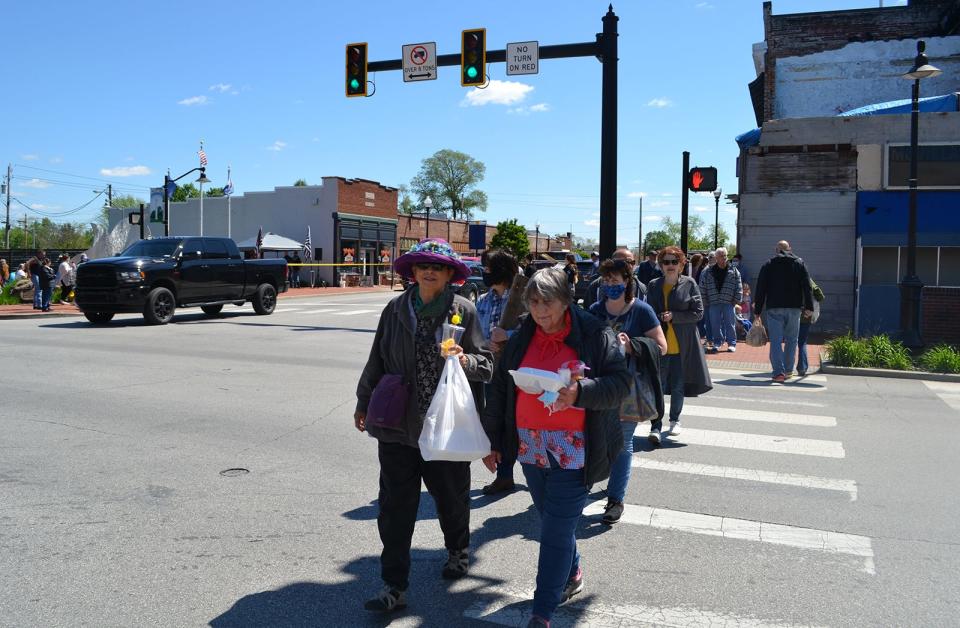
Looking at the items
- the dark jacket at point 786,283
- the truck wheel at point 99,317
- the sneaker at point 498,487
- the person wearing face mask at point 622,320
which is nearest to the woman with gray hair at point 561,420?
the person wearing face mask at point 622,320

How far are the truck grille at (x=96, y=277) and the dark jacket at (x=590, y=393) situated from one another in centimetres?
1586

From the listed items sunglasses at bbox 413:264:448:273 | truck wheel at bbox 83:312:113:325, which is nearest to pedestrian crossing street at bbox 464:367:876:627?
sunglasses at bbox 413:264:448:273

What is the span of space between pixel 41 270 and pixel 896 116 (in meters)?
22.2

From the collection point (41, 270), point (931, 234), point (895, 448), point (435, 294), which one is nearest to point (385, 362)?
point (435, 294)

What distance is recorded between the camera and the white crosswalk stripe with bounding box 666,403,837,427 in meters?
8.53

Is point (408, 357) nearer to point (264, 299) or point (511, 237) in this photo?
point (264, 299)

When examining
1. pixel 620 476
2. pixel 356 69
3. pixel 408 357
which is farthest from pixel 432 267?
pixel 356 69

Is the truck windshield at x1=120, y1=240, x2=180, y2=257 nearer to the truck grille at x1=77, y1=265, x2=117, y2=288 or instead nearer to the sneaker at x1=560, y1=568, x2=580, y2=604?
the truck grille at x1=77, y1=265, x2=117, y2=288

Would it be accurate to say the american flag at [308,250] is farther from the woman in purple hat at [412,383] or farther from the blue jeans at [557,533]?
the blue jeans at [557,533]

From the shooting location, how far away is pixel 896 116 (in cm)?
1803

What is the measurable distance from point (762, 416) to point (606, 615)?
5601mm

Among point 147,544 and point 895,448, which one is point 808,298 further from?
point 147,544

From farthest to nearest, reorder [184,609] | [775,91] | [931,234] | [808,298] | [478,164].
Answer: [478,164] → [775,91] → [931,234] → [808,298] → [184,609]

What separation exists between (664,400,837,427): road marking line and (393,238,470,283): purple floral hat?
5478 millimetres
